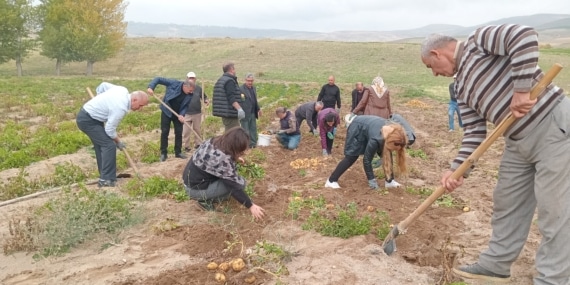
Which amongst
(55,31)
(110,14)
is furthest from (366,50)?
(55,31)

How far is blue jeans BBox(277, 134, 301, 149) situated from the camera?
9.33m

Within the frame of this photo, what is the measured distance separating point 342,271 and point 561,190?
1.82 meters

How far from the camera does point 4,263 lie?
4.34 m

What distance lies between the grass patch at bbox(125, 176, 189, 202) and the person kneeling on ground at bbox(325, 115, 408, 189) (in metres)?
2.02

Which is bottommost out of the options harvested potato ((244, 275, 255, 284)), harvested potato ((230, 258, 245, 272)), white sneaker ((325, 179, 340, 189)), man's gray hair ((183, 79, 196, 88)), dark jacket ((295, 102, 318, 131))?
harvested potato ((244, 275, 255, 284))

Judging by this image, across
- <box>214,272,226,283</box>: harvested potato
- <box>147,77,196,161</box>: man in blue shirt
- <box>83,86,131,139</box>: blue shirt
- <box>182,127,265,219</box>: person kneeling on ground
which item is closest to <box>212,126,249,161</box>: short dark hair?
<box>182,127,265,219</box>: person kneeling on ground

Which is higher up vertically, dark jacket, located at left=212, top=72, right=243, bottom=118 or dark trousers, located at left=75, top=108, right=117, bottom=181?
dark jacket, located at left=212, top=72, right=243, bottom=118

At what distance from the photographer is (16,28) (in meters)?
34.5

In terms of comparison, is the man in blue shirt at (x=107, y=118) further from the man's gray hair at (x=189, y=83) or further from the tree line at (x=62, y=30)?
the tree line at (x=62, y=30)

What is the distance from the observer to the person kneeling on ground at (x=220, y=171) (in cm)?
486

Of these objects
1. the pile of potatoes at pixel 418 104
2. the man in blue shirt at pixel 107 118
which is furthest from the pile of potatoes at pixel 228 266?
the pile of potatoes at pixel 418 104

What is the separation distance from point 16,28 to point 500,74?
39.1 m

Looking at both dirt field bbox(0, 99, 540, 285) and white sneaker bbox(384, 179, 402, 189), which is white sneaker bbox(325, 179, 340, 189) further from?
white sneaker bbox(384, 179, 402, 189)

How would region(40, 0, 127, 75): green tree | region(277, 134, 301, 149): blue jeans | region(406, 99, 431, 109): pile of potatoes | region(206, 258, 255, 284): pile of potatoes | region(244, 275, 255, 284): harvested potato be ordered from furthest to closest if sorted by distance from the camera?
region(40, 0, 127, 75): green tree, region(406, 99, 431, 109): pile of potatoes, region(277, 134, 301, 149): blue jeans, region(206, 258, 255, 284): pile of potatoes, region(244, 275, 255, 284): harvested potato
